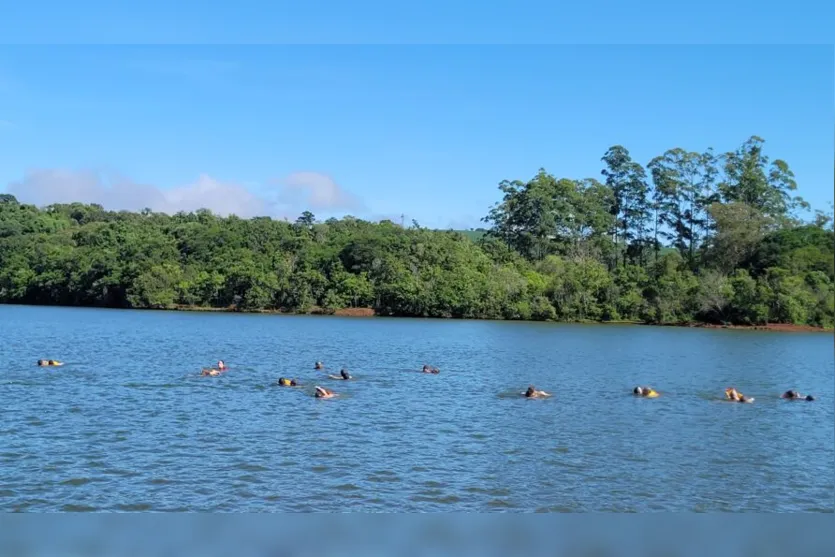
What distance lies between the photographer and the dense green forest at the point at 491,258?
64875mm

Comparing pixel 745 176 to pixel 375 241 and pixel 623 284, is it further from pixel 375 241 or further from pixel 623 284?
pixel 375 241

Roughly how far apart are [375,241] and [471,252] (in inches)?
400

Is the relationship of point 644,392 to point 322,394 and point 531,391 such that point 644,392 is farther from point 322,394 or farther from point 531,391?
point 322,394

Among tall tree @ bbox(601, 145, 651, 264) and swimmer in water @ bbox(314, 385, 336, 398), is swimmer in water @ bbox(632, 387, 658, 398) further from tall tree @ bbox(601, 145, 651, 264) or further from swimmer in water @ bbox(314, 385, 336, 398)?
tall tree @ bbox(601, 145, 651, 264)

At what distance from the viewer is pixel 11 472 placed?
10891 mm

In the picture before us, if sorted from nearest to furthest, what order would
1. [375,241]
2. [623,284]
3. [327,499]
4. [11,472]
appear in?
[327,499]
[11,472]
[623,284]
[375,241]

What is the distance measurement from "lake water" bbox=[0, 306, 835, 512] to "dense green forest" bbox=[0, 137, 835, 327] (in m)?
33.7

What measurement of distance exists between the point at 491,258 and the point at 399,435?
217 ft

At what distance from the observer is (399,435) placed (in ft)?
48.8

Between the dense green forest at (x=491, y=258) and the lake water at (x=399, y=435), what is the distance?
33.7 m

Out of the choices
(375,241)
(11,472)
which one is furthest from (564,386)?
(375,241)

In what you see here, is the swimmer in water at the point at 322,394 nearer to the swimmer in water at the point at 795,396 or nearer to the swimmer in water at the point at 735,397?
the swimmer in water at the point at 735,397

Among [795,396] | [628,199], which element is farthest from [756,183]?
[795,396]

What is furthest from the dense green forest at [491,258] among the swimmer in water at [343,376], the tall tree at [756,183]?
the swimmer in water at [343,376]
